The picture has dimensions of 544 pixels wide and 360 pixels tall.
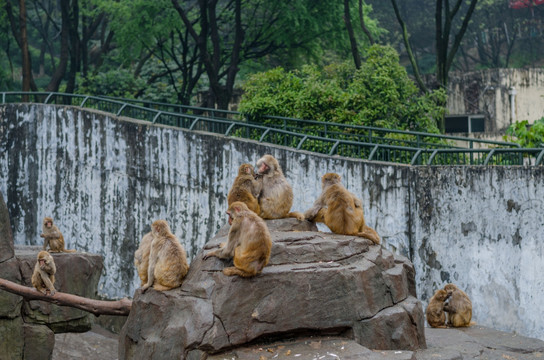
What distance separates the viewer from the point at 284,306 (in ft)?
36.0

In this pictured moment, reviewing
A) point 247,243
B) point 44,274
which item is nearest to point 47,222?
point 44,274

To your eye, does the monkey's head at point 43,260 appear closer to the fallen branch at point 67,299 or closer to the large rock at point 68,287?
the fallen branch at point 67,299

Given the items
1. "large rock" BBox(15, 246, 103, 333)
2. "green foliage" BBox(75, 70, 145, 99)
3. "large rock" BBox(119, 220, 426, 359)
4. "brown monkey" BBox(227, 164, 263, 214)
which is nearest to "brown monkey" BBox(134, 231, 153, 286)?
"large rock" BBox(119, 220, 426, 359)

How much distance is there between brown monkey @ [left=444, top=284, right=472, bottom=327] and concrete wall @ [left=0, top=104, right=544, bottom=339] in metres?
1.97

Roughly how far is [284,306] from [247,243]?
3.56 feet

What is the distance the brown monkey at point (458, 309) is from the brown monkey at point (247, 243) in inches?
199

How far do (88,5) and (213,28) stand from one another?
27.8ft

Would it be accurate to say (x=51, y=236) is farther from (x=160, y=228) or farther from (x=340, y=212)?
(x=340, y=212)

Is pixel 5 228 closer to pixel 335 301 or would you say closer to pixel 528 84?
pixel 335 301

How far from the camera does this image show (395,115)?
2255 cm

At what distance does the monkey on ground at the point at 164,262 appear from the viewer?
37.8 ft

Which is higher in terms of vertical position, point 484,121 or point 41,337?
point 484,121

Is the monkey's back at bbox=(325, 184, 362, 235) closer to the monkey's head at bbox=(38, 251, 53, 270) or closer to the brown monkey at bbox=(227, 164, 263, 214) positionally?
the brown monkey at bbox=(227, 164, 263, 214)

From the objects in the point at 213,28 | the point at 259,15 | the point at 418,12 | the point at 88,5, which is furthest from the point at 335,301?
the point at 418,12
